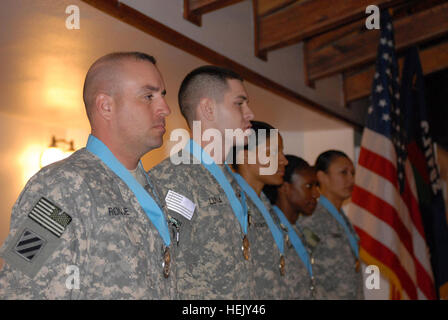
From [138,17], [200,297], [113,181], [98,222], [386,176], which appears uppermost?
[138,17]

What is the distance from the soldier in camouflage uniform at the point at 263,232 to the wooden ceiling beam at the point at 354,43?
214 centimetres

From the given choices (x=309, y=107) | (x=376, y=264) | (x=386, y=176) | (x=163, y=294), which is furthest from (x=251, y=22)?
(x=163, y=294)

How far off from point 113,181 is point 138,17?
1418 millimetres

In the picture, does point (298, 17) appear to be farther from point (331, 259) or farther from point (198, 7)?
point (331, 259)

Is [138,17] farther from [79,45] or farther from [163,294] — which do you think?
[163,294]

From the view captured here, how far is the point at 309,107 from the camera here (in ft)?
15.4

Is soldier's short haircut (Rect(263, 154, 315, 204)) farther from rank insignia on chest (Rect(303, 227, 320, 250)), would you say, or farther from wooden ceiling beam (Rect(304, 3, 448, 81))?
wooden ceiling beam (Rect(304, 3, 448, 81))

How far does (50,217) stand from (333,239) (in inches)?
101

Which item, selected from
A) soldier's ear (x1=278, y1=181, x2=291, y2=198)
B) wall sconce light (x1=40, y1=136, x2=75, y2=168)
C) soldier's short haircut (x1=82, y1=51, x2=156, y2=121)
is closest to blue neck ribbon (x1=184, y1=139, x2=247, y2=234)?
soldier's short haircut (x1=82, y1=51, x2=156, y2=121)

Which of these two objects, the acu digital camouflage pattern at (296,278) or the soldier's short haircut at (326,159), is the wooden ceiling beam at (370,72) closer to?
the soldier's short haircut at (326,159)

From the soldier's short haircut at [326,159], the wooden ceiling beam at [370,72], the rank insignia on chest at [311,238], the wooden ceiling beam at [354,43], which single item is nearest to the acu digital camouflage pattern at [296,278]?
the rank insignia on chest at [311,238]

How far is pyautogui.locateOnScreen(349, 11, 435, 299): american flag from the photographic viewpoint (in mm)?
3762

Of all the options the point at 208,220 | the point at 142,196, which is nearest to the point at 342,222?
the point at 208,220

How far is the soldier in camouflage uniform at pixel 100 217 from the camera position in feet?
4.02
